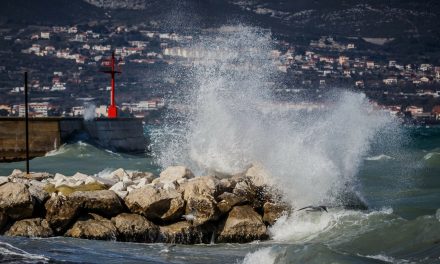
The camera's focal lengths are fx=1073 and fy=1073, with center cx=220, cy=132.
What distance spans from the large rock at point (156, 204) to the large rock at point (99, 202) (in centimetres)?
22

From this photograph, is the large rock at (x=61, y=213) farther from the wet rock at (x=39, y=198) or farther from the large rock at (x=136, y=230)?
the large rock at (x=136, y=230)

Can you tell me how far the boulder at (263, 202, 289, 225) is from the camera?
1547 centimetres

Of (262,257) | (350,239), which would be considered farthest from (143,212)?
(350,239)

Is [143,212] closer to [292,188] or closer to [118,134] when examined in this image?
[292,188]

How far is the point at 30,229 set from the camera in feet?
47.6

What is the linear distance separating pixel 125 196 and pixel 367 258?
152 inches

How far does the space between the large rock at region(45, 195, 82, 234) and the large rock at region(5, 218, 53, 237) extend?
0.11m

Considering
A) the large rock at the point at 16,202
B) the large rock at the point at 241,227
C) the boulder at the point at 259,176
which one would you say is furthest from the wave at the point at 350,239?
the large rock at the point at 16,202

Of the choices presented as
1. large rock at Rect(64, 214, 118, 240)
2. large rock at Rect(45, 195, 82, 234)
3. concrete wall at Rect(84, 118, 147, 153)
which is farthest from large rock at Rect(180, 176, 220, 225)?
concrete wall at Rect(84, 118, 147, 153)

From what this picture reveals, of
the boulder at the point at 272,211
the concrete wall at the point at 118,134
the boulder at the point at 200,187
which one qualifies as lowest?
the concrete wall at the point at 118,134

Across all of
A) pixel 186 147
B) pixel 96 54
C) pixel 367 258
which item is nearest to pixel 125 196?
pixel 367 258

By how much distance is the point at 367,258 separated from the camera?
1303cm

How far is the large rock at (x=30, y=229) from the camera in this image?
14484 mm

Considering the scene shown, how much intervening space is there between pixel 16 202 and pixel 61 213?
0.63 meters
